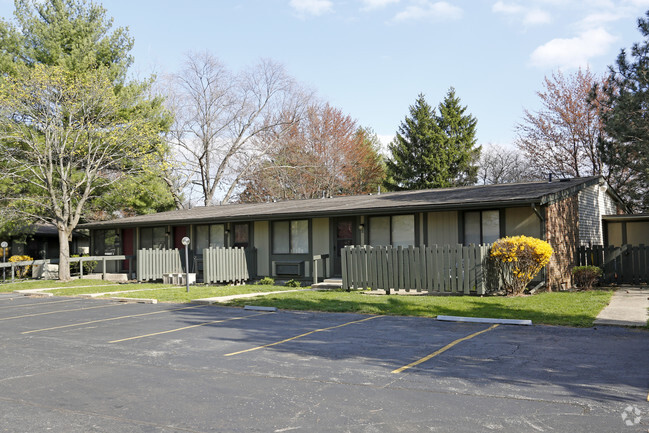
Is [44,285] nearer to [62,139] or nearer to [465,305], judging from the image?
[62,139]

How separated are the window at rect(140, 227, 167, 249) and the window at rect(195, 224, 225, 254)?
6.64 feet

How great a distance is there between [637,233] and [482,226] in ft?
29.1

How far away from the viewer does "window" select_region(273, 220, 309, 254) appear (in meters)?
20.6

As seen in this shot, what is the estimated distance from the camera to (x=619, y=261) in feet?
Result: 57.1

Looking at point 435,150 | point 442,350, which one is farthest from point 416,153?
point 442,350

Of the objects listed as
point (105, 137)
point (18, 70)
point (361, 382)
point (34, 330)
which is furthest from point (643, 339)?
point (18, 70)

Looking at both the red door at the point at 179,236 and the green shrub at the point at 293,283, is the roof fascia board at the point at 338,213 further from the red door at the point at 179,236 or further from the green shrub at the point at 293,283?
the green shrub at the point at 293,283

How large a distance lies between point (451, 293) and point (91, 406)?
Result: 11.4m

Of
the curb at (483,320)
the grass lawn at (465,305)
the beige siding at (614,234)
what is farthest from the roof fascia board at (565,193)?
the curb at (483,320)

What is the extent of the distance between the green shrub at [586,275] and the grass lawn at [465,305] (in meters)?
1.07

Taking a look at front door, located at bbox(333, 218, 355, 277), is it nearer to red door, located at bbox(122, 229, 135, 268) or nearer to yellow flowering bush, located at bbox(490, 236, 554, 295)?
yellow flowering bush, located at bbox(490, 236, 554, 295)

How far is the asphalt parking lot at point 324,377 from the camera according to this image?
485cm

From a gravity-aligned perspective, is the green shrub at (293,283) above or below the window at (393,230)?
below

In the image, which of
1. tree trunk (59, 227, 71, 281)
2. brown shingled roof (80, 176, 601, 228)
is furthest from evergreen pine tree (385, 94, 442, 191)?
tree trunk (59, 227, 71, 281)
